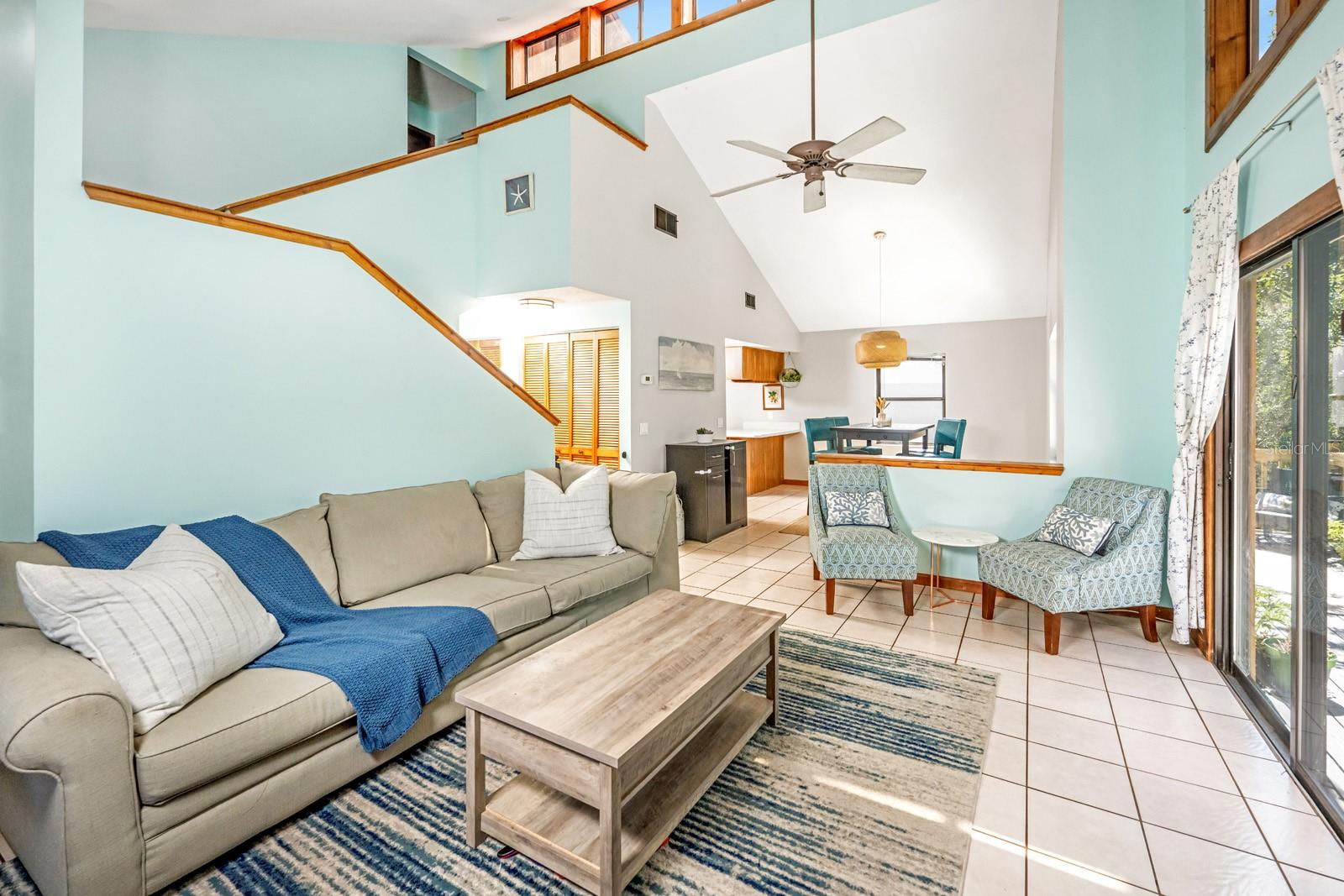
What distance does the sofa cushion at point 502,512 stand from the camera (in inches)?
129

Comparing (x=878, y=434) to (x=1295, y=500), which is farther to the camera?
(x=878, y=434)

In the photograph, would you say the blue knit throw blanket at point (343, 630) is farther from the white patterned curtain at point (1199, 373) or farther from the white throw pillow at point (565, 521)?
the white patterned curtain at point (1199, 373)

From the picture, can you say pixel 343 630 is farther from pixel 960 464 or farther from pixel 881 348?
pixel 881 348

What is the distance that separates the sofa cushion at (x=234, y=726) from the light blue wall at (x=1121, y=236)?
12.9 feet

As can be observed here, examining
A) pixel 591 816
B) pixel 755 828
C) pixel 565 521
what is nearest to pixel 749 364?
pixel 565 521

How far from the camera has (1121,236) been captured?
3.45 m

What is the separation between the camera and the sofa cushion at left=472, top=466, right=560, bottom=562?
3.28 metres

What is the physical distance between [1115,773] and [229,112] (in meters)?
6.62

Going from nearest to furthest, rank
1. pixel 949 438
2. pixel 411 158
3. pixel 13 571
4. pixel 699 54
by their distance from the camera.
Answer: pixel 13 571 → pixel 411 158 → pixel 699 54 → pixel 949 438

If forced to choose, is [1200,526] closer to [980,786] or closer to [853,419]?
[980,786]

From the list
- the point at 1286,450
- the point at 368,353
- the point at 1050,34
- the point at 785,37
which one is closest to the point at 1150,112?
the point at 1050,34

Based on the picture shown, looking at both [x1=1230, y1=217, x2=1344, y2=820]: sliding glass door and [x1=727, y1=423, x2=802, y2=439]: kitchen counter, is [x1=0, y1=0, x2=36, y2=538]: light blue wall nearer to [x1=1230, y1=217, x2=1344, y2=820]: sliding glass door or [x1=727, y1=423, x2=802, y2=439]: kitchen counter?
[x1=1230, y1=217, x2=1344, y2=820]: sliding glass door

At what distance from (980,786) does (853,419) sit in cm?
702

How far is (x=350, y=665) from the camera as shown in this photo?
1.90 meters
